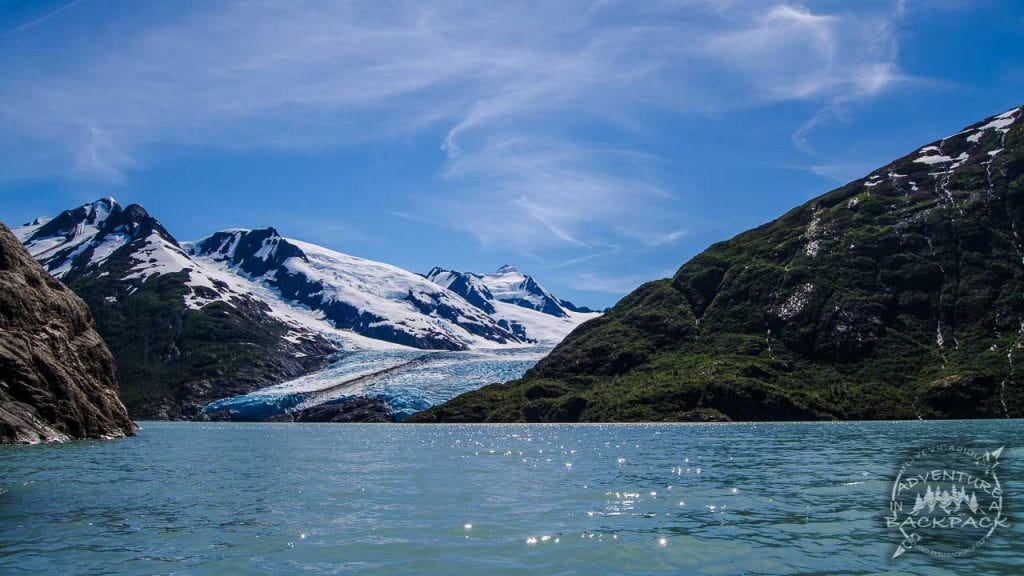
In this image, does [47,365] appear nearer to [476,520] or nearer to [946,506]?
[476,520]

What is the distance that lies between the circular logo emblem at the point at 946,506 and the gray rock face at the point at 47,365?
230 ft

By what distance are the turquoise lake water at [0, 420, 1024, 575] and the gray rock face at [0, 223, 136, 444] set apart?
2479 centimetres

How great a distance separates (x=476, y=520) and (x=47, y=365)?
219 feet

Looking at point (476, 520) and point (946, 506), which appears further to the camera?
point (476, 520)

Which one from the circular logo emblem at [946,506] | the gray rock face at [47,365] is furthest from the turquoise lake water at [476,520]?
the gray rock face at [47,365]

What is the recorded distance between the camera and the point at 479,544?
20.7 meters

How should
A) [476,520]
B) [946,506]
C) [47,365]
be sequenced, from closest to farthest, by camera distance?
[946,506] < [476,520] < [47,365]

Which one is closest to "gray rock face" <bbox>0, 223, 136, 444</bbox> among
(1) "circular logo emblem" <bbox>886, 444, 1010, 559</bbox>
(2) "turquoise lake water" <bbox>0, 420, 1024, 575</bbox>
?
(2) "turquoise lake water" <bbox>0, 420, 1024, 575</bbox>

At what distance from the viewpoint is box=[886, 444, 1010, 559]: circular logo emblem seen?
63.6 ft

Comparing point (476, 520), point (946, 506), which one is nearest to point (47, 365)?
point (476, 520)

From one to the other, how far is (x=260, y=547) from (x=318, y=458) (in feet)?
129

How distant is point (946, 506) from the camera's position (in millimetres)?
24719

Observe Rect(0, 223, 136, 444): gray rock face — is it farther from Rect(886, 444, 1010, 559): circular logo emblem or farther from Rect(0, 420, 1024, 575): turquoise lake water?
Rect(886, 444, 1010, 559): circular logo emblem

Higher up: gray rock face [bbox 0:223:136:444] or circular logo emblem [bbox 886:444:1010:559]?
gray rock face [bbox 0:223:136:444]
